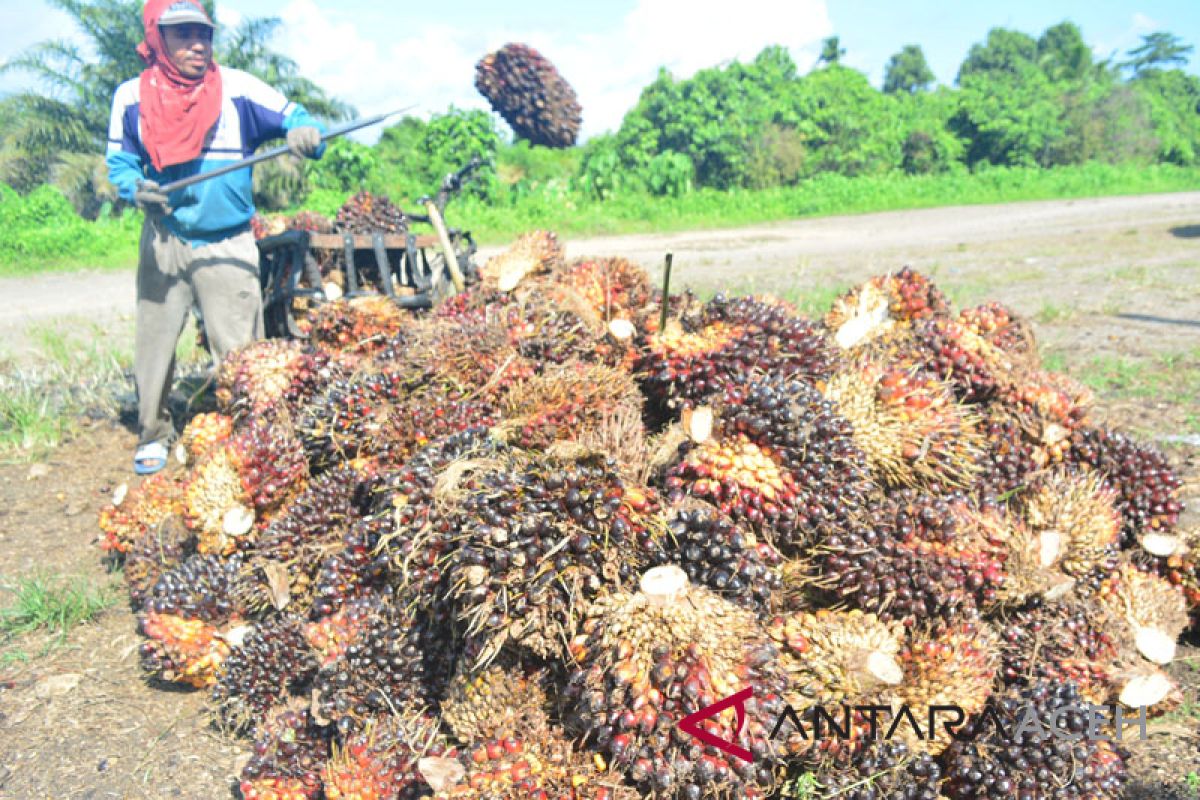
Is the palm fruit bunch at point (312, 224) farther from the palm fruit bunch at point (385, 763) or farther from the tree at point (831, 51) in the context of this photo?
the tree at point (831, 51)

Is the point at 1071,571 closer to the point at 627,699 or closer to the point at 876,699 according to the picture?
the point at 876,699

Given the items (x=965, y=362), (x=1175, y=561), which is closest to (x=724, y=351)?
(x=965, y=362)

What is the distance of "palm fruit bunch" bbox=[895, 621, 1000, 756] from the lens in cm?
216

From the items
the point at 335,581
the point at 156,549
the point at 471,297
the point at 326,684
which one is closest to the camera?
the point at 326,684

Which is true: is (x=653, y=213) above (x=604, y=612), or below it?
above

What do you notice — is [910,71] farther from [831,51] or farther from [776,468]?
[776,468]

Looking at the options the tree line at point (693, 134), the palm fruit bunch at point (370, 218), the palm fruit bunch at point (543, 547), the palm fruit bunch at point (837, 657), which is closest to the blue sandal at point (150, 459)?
the palm fruit bunch at point (370, 218)

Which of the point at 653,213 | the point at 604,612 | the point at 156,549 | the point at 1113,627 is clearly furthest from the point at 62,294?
the point at 1113,627

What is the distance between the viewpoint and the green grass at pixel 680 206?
46.9ft

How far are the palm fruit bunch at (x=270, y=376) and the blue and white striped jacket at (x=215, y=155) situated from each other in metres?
1.07

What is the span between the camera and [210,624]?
3.01 m

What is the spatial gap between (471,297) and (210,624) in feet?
5.87

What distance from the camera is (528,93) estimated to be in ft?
17.0

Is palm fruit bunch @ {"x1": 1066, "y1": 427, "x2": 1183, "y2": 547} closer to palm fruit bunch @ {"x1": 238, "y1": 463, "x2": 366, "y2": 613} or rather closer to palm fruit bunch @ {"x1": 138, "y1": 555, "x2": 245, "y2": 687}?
palm fruit bunch @ {"x1": 238, "y1": 463, "x2": 366, "y2": 613}
